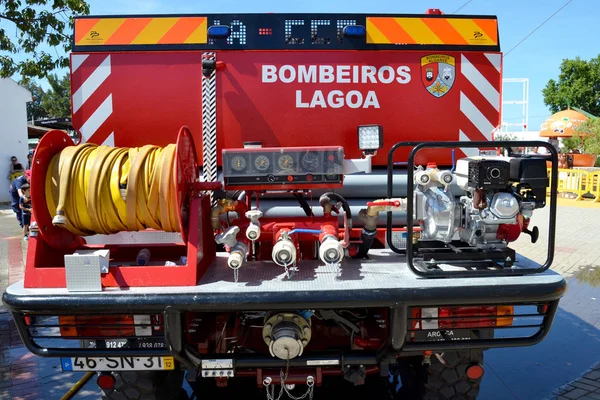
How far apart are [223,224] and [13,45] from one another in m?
6.36

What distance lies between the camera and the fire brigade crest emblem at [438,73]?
12.2 ft

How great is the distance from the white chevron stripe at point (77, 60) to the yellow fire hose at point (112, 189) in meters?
1.09

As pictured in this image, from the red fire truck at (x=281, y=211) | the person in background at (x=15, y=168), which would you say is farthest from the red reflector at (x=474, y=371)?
the person in background at (x=15, y=168)

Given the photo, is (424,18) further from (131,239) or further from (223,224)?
(131,239)

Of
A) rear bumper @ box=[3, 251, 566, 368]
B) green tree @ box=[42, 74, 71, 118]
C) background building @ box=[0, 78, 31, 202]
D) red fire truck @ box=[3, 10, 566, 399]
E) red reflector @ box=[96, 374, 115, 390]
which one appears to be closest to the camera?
rear bumper @ box=[3, 251, 566, 368]

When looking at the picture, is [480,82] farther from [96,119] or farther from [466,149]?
[96,119]

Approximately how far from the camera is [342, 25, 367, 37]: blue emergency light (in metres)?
3.63

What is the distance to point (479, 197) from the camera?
9.47 ft

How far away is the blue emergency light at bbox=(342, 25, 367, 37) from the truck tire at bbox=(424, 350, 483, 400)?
7.50ft

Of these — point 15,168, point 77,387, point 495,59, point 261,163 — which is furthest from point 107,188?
point 15,168

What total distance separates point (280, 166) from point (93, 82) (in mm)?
1707

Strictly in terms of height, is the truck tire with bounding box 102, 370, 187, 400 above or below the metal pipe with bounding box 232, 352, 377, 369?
below

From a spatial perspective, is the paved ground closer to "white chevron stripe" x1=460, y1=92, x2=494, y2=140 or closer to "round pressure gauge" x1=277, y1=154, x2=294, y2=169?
"white chevron stripe" x1=460, y1=92, x2=494, y2=140

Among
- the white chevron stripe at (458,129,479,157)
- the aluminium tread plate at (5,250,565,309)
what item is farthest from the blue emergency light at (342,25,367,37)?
the aluminium tread plate at (5,250,565,309)
